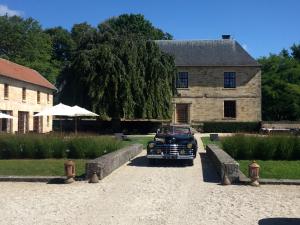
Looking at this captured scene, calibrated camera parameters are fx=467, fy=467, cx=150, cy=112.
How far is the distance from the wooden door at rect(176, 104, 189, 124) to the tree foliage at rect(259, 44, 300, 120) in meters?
12.9

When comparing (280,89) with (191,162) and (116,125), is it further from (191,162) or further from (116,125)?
(191,162)

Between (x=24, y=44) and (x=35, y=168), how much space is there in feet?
164

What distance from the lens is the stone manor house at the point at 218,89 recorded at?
47.6 m

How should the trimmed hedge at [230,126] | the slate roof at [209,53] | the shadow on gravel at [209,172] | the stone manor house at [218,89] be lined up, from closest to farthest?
the shadow on gravel at [209,172] < the trimmed hedge at [230,126] < the stone manor house at [218,89] < the slate roof at [209,53]

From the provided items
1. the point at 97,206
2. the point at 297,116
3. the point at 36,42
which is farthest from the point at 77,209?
the point at 36,42

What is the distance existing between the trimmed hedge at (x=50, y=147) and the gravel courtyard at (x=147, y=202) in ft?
18.3

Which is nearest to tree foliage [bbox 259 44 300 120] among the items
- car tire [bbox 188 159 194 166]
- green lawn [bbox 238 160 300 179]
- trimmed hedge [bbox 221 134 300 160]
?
trimmed hedge [bbox 221 134 300 160]

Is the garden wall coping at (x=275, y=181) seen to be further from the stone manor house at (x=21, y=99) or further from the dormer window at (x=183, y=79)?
the dormer window at (x=183, y=79)

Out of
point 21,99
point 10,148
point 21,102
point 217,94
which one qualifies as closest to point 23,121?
point 21,102

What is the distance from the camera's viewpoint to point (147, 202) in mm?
9742

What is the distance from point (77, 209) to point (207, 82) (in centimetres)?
4010

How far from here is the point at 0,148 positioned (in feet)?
63.3

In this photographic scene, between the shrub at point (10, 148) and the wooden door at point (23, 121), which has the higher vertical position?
the wooden door at point (23, 121)

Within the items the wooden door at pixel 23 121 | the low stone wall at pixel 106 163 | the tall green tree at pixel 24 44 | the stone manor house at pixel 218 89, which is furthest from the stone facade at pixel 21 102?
the low stone wall at pixel 106 163
